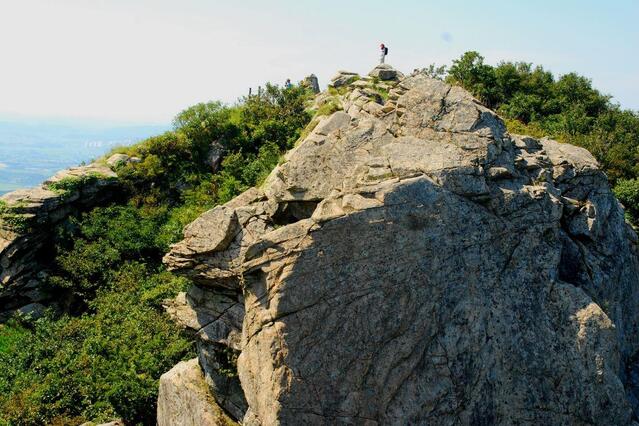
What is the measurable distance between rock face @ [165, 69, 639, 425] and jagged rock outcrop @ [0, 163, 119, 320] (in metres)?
17.7

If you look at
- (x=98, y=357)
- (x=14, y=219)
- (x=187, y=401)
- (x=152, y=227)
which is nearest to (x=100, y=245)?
(x=152, y=227)

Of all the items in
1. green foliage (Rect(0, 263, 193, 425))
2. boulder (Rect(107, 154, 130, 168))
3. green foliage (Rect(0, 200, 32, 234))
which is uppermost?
boulder (Rect(107, 154, 130, 168))

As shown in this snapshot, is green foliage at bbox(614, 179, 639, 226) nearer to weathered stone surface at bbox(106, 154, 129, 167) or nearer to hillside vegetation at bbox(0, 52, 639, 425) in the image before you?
hillside vegetation at bbox(0, 52, 639, 425)

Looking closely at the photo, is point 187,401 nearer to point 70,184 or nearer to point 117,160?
point 70,184

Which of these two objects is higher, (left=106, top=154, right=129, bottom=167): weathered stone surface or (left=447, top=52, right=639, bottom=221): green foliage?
(left=447, top=52, right=639, bottom=221): green foliage

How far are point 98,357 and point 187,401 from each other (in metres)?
6.72

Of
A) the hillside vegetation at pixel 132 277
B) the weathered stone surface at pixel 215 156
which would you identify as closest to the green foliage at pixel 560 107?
the hillside vegetation at pixel 132 277

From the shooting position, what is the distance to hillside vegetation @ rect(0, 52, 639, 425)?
2183 centimetres

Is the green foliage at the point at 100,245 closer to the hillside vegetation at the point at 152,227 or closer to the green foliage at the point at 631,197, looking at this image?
the hillside vegetation at the point at 152,227

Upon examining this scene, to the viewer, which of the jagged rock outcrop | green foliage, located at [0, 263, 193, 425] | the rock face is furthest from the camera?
the jagged rock outcrop

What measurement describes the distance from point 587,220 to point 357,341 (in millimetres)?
10537

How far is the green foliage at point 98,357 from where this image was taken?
830 inches

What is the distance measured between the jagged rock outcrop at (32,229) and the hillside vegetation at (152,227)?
2.90 ft

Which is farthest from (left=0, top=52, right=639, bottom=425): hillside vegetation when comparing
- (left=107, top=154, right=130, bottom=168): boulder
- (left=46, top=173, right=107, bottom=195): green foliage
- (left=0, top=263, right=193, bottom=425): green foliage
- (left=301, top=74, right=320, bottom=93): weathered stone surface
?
(left=301, top=74, right=320, bottom=93): weathered stone surface
